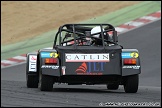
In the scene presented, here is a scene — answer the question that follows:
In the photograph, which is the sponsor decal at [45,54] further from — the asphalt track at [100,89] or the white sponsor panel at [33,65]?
the white sponsor panel at [33,65]

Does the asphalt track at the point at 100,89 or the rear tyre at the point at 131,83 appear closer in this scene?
the asphalt track at the point at 100,89

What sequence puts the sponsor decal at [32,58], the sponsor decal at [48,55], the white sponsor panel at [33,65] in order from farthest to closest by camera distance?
the sponsor decal at [32,58] → the white sponsor panel at [33,65] → the sponsor decal at [48,55]

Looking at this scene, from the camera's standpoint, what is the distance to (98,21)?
2847 cm

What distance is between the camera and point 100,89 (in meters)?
14.2

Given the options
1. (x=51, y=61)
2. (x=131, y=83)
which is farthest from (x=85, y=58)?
(x=131, y=83)

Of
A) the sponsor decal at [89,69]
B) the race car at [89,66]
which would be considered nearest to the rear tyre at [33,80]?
the race car at [89,66]

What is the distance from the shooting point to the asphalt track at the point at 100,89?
9125mm

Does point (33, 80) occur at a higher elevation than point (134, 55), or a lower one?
lower

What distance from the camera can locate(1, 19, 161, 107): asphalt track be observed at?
29.9 ft

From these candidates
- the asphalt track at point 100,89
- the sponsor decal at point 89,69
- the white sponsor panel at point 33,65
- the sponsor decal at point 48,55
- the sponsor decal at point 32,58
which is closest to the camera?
the asphalt track at point 100,89

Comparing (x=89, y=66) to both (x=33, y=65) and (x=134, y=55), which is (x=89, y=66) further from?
(x=33, y=65)

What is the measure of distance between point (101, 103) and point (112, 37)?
4504 mm

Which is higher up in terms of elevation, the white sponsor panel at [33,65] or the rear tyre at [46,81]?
the white sponsor panel at [33,65]

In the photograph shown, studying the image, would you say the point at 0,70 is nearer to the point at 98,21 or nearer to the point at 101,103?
the point at 98,21
